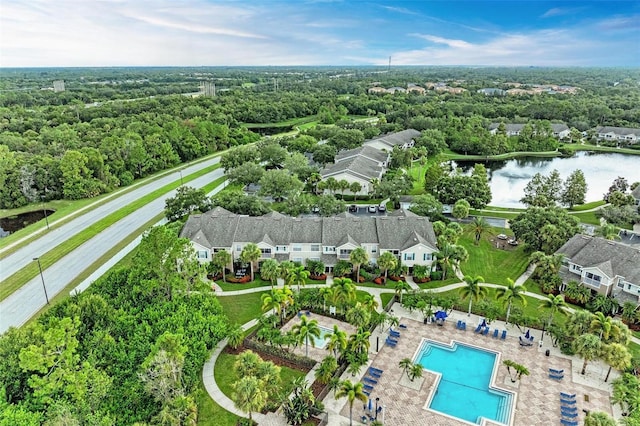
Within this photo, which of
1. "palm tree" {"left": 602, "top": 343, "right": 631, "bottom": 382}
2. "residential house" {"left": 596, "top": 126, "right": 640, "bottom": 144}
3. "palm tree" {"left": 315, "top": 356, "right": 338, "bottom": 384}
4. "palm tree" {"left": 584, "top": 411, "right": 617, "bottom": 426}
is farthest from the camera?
"residential house" {"left": 596, "top": 126, "right": 640, "bottom": 144}

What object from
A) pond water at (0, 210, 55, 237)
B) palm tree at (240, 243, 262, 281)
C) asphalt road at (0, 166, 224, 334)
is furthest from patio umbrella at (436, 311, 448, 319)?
pond water at (0, 210, 55, 237)

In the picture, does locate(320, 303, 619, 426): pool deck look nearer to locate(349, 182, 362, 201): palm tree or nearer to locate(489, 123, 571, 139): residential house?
locate(349, 182, 362, 201): palm tree

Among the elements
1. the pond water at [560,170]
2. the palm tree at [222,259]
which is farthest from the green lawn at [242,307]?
the pond water at [560,170]

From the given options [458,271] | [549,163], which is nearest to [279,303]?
[458,271]

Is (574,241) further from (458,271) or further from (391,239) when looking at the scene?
(391,239)

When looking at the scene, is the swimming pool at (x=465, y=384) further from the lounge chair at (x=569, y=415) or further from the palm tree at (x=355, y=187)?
the palm tree at (x=355, y=187)

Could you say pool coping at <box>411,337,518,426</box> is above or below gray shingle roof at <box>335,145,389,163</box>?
below

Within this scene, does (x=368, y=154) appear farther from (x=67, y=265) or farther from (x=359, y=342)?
(x=359, y=342)
